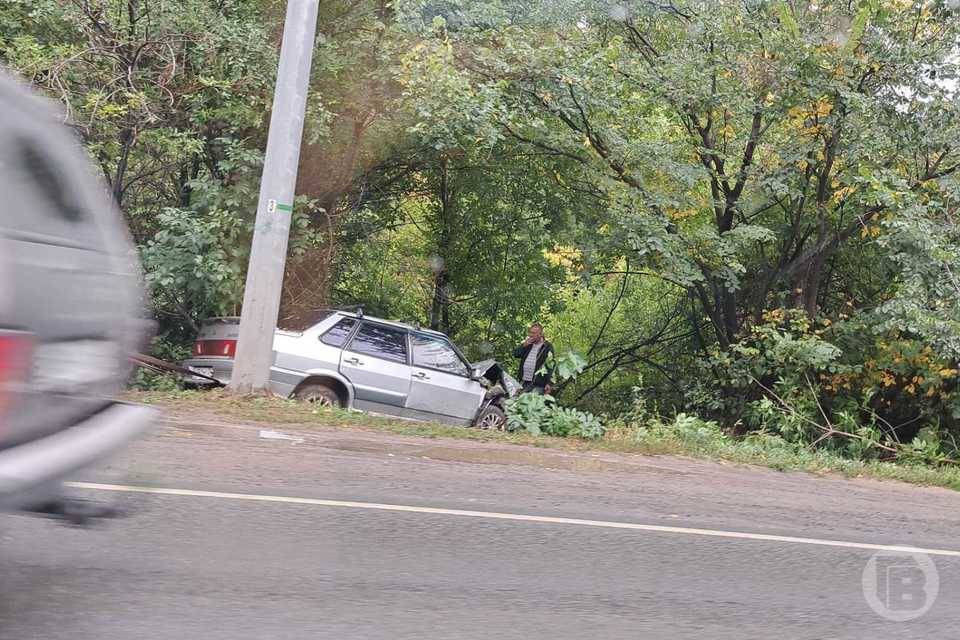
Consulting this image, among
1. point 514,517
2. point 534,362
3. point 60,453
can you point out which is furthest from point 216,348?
point 60,453

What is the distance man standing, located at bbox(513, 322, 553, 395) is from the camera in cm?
1460

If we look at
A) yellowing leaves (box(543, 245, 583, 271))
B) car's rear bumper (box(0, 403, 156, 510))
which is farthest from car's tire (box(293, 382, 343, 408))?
car's rear bumper (box(0, 403, 156, 510))

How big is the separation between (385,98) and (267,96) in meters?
1.79

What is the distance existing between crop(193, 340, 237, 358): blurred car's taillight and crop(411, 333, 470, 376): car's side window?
249 cm

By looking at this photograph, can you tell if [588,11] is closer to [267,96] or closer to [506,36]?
[506,36]

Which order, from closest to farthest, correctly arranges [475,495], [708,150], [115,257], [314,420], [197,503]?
1. [115,257]
2. [197,503]
3. [475,495]
4. [314,420]
5. [708,150]

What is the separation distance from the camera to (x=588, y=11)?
15594 millimetres

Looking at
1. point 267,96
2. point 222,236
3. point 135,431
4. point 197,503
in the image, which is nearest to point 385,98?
point 267,96

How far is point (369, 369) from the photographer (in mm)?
12711

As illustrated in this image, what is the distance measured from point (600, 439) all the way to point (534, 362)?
10.9ft

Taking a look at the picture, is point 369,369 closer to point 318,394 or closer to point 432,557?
point 318,394

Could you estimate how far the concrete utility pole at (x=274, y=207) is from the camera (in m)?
10.8

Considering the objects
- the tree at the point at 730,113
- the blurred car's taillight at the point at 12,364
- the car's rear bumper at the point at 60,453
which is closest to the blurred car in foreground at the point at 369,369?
the tree at the point at 730,113

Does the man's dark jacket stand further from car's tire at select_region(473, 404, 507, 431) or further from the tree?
the tree
